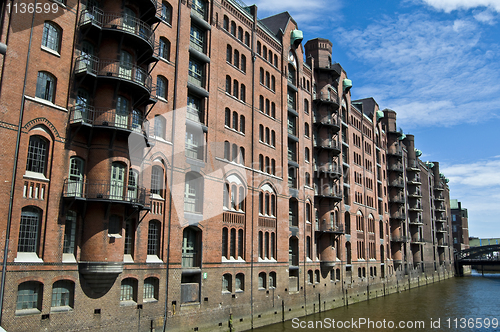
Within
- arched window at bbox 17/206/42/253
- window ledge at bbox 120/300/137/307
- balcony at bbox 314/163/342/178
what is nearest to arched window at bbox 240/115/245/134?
balcony at bbox 314/163/342/178

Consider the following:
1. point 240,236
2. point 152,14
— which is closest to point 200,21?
point 152,14

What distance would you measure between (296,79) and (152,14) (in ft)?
71.7

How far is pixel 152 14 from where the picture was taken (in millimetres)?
24703

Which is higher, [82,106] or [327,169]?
[327,169]

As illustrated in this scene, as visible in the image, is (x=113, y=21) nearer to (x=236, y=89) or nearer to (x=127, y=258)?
(x=127, y=258)

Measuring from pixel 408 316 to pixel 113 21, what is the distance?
37.4 metres

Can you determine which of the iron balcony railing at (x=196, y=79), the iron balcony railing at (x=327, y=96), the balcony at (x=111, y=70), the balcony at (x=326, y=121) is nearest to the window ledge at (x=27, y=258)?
the balcony at (x=111, y=70)

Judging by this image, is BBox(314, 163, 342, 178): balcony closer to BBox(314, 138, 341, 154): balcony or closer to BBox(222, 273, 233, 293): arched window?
BBox(314, 138, 341, 154): balcony

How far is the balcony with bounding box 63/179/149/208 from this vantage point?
20672 millimetres

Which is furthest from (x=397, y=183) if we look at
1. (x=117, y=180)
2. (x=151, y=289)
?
(x=117, y=180)

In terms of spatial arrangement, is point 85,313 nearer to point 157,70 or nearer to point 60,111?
point 60,111

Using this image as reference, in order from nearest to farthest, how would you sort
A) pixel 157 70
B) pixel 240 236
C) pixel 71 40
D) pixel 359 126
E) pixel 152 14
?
1. pixel 71 40
2. pixel 152 14
3. pixel 157 70
4. pixel 240 236
5. pixel 359 126

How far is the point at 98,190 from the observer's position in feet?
69.7

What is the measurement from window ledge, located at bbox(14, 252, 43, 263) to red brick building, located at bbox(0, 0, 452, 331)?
8 centimetres
